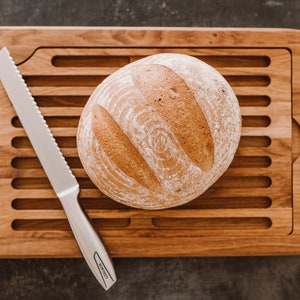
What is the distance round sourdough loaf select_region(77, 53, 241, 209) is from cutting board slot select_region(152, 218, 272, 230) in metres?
0.13

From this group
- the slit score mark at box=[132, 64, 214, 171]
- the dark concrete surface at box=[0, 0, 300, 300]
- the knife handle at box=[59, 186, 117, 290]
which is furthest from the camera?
the dark concrete surface at box=[0, 0, 300, 300]

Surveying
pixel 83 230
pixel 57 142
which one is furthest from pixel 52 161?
pixel 83 230

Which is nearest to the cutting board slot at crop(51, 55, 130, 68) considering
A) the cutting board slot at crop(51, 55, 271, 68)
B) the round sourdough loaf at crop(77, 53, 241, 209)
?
the cutting board slot at crop(51, 55, 271, 68)

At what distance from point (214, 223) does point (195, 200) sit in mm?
64

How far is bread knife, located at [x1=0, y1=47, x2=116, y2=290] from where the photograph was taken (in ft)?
2.74

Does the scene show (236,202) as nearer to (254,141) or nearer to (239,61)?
(254,141)

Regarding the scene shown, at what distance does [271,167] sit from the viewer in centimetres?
87

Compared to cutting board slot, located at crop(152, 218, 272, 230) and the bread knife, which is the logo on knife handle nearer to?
the bread knife

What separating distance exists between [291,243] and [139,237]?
1.03 feet

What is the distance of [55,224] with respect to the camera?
882mm

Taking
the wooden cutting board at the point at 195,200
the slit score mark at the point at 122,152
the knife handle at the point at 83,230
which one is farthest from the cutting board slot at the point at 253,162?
the knife handle at the point at 83,230

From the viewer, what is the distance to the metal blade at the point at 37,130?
0.84 m

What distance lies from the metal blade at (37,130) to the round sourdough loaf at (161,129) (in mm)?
101

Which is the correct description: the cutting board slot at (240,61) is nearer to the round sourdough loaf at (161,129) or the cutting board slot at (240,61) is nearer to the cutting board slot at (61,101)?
the round sourdough loaf at (161,129)
